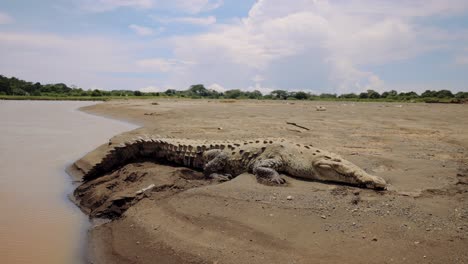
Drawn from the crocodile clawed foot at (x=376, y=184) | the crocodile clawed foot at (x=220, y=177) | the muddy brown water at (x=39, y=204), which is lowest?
the muddy brown water at (x=39, y=204)

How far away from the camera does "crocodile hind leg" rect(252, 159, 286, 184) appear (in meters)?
6.35

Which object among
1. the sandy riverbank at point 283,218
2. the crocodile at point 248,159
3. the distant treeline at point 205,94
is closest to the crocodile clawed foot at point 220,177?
the crocodile at point 248,159

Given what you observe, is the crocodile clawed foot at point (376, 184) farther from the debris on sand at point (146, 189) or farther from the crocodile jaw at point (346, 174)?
the debris on sand at point (146, 189)

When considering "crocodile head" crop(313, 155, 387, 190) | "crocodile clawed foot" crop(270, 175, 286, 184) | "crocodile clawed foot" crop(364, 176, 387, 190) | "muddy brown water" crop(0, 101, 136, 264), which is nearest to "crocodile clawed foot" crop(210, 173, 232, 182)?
"crocodile clawed foot" crop(270, 175, 286, 184)

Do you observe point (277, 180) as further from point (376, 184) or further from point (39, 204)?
point (39, 204)

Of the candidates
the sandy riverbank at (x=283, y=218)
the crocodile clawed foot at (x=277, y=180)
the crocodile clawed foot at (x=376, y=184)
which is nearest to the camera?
the sandy riverbank at (x=283, y=218)

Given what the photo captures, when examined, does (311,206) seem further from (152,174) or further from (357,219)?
(152,174)

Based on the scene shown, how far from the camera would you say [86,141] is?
43.2 feet

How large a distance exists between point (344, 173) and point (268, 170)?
3.95ft

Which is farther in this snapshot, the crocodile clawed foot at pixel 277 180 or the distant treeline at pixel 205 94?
the distant treeline at pixel 205 94

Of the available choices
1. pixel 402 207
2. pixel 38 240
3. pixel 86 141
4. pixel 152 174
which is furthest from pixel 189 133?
pixel 402 207

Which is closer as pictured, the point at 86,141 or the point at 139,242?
the point at 139,242

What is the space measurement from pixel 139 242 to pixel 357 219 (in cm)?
259

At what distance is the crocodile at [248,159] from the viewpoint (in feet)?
20.6
